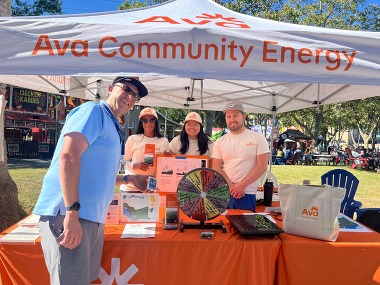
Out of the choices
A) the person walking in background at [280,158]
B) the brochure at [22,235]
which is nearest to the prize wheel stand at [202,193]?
the brochure at [22,235]

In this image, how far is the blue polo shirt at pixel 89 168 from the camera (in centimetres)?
157

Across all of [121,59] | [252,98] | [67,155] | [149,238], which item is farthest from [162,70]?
[252,98]

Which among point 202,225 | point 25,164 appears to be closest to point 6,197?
point 202,225

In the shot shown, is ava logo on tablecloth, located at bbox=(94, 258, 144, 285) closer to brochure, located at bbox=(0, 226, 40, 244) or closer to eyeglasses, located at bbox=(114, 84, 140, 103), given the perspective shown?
brochure, located at bbox=(0, 226, 40, 244)

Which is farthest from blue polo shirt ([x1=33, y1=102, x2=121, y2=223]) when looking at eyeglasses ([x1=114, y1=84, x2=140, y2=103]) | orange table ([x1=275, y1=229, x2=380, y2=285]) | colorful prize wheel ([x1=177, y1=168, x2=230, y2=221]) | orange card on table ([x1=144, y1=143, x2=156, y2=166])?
orange card on table ([x1=144, y1=143, x2=156, y2=166])

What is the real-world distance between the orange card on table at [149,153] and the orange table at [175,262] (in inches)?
55.4

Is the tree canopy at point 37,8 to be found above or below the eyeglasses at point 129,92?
above

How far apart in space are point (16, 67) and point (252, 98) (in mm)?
4289

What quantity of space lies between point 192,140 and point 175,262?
201cm

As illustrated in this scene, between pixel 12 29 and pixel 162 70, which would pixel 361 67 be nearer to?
pixel 162 70

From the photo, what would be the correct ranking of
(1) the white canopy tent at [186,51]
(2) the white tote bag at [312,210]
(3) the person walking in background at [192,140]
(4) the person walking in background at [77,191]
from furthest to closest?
(3) the person walking in background at [192,140]
(2) the white tote bag at [312,210]
(1) the white canopy tent at [186,51]
(4) the person walking in background at [77,191]

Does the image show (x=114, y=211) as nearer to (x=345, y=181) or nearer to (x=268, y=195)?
(x=268, y=195)

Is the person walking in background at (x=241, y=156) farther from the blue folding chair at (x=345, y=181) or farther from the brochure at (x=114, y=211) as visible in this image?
the blue folding chair at (x=345, y=181)

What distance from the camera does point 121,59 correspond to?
210 cm
